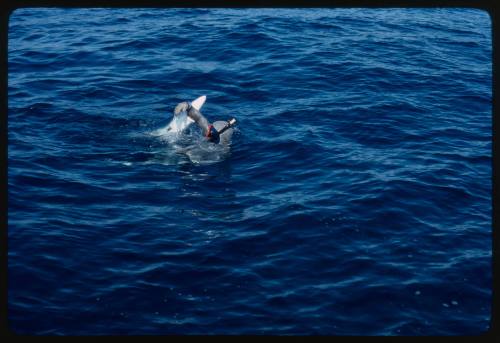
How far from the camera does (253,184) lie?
17.6m

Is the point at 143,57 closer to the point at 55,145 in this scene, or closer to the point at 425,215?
the point at 55,145

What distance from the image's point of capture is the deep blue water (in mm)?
12211

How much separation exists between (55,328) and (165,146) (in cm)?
946

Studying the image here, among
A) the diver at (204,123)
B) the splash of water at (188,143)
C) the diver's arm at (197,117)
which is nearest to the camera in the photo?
the diver at (204,123)

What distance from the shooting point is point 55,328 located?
11.1m

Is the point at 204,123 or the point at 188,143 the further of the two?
the point at 188,143

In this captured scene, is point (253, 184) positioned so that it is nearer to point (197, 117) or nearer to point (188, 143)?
point (197, 117)

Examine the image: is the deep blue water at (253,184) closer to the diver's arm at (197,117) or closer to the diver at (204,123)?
the diver at (204,123)

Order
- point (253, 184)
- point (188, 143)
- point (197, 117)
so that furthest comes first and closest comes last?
point (188, 143) < point (197, 117) < point (253, 184)

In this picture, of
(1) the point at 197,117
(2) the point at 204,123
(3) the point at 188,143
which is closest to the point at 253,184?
(2) the point at 204,123

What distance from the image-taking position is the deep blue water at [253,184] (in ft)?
40.1

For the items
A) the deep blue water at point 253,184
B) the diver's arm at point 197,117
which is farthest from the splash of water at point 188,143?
the diver's arm at point 197,117

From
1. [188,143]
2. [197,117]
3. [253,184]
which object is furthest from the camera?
[188,143]

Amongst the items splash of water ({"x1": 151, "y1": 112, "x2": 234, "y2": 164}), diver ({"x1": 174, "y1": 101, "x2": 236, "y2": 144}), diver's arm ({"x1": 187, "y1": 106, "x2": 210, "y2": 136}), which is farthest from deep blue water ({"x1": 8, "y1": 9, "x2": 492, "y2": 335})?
diver's arm ({"x1": 187, "y1": 106, "x2": 210, "y2": 136})
